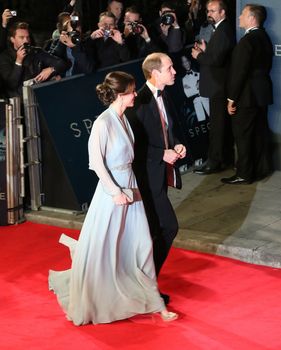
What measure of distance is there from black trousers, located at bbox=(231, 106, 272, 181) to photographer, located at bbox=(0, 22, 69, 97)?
2.26 metres

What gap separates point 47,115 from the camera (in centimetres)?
936

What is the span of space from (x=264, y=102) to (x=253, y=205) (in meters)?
1.44

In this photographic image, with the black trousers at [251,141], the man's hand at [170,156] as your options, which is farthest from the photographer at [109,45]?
the man's hand at [170,156]

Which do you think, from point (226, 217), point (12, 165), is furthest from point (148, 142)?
point (12, 165)

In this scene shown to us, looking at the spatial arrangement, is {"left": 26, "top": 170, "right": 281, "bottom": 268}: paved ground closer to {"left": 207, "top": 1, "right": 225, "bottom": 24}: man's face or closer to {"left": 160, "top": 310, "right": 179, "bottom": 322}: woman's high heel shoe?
{"left": 160, "top": 310, "right": 179, "bottom": 322}: woman's high heel shoe

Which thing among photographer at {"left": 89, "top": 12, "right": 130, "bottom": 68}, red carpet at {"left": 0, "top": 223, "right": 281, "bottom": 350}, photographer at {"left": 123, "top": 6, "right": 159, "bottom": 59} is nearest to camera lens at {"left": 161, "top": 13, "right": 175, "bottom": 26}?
photographer at {"left": 123, "top": 6, "right": 159, "bottom": 59}

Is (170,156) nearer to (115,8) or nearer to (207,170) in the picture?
(207,170)

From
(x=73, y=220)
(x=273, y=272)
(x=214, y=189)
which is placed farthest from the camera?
(x=214, y=189)

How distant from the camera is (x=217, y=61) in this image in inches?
408

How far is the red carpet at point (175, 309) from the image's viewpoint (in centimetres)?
646

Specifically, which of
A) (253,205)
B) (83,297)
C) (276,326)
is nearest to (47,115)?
(253,205)

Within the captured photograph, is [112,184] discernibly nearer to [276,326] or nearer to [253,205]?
[276,326]

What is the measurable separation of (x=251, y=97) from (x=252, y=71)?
309mm

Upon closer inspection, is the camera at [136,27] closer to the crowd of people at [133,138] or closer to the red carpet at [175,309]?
the crowd of people at [133,138]
